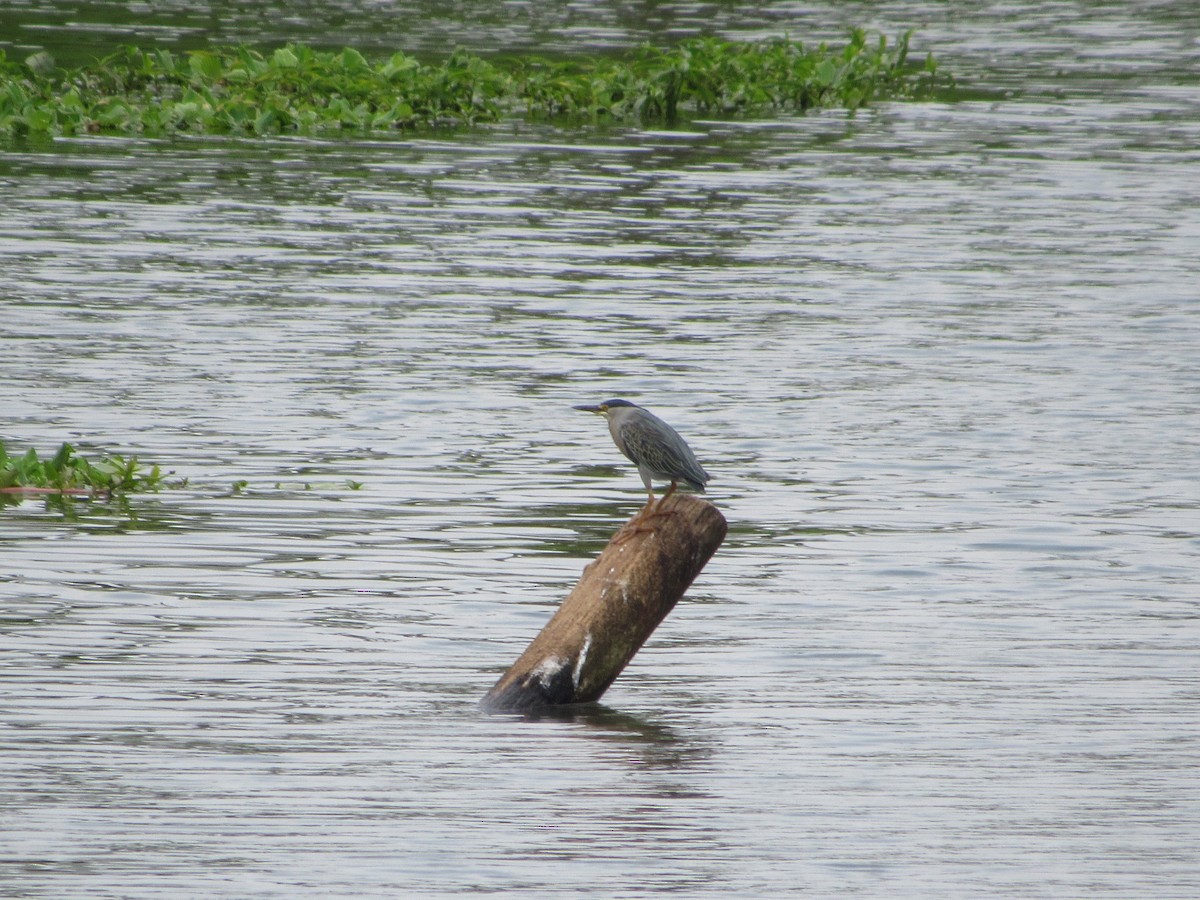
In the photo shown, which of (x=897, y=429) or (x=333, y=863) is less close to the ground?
(x=333, y=863)

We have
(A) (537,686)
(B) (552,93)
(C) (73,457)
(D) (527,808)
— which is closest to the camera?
(D) (527,808)

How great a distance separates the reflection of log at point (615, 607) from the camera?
21.4ft

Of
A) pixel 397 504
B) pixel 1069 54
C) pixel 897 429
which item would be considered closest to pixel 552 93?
pixel 1069 54

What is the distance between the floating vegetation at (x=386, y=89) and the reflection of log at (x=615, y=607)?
14606mm

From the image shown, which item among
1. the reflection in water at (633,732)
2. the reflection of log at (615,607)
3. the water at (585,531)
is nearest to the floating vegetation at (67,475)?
the water at (585,531)

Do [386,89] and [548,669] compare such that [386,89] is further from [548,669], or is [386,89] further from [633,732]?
A: [633,732]

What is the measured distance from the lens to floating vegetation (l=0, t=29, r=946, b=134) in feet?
67.8

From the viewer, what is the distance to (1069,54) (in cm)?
3012

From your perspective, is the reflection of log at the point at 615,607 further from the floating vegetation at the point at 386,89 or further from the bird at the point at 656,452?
the floating vegetation at the point at 386,89

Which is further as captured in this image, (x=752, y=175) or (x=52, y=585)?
(x=752, y=175)

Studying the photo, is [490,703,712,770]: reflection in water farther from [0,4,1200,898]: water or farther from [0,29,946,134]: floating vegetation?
[0,29,946,134]: floating vegetation

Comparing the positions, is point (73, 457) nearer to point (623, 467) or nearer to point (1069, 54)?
point (623, 467)

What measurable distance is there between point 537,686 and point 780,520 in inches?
115

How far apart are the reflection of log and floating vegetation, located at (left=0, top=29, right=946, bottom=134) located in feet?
47.9
